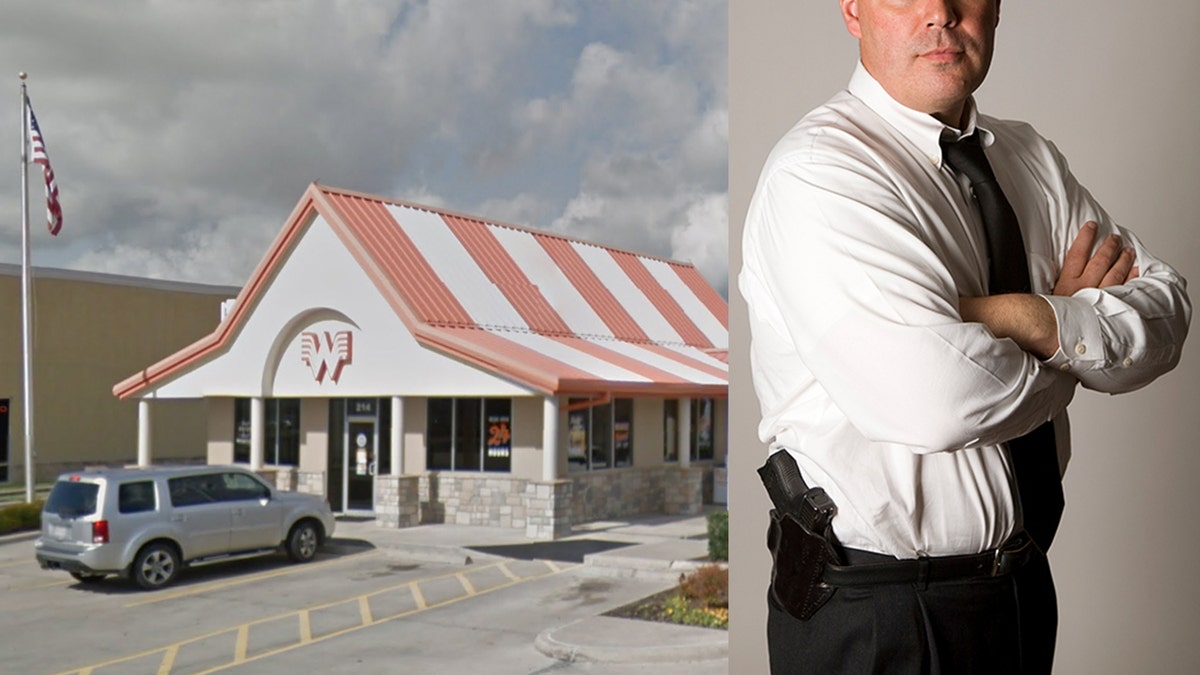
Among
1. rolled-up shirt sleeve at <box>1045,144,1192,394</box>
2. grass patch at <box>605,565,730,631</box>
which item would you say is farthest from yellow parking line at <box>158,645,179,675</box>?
rolled-up shirt sleeve at <box>1045,144,1192,394</box>

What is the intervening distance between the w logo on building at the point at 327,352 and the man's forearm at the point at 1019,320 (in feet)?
13.4

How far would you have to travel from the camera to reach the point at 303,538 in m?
4.20

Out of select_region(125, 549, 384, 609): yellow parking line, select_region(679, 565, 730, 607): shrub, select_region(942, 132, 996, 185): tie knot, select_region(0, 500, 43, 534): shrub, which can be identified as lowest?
select_region(679, 565, 730, 607): shrub

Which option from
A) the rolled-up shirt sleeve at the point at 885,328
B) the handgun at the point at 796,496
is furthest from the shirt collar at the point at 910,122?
the handgun at the point at 796,496

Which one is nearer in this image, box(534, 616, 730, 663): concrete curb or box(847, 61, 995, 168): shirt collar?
box(847, 61, 995, 168): shirt collar

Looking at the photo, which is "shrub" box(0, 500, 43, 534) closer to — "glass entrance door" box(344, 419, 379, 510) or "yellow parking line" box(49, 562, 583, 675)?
"yellow parking line" box(49, 562, 583, 675)

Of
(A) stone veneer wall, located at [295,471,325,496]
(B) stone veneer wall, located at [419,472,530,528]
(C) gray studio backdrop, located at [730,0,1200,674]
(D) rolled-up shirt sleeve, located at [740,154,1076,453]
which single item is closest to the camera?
(D) rolled-up shirt sleeve, located at [740,154,1076,453]

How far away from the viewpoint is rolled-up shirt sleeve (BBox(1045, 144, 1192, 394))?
0.89 metres

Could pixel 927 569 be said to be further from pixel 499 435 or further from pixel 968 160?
pixel 499 435

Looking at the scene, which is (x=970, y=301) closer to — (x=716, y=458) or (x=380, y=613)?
(x=380, y=613)

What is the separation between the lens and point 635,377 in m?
5.33

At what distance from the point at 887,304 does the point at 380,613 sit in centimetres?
341

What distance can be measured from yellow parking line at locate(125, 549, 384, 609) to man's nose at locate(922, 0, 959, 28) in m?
3.43

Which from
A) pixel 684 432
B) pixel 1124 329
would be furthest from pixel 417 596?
pixel 1124 329
